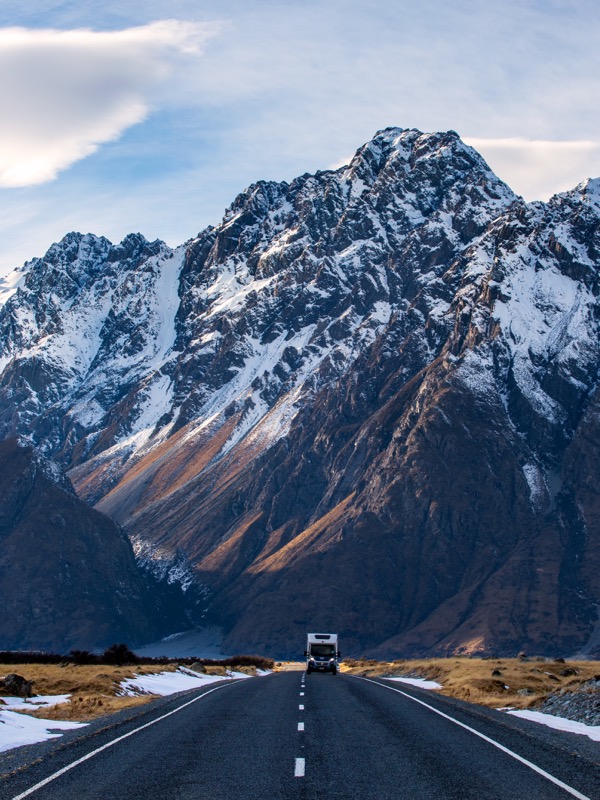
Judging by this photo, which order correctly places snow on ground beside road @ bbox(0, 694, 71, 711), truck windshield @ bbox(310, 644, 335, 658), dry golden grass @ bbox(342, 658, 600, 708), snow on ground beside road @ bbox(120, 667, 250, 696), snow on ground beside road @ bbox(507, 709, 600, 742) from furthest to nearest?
truck windshield @ bbox(310, 644, 335, 658) → snow on ground beside road @ bbox(120, 667, 250, 696) → dry golden grass @ bbox(342, 658, 600, 708) → snow on ground beside road @ bbox(0, 694, 71, 711) → snow on ground beside road @ bbox(507, 709, 600, 742)

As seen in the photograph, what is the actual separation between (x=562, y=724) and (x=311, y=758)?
14320 millimetres

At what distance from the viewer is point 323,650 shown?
93.6 meters

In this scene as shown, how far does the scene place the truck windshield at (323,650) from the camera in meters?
93.4

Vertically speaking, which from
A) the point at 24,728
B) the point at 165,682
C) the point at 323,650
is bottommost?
the point at 165,682

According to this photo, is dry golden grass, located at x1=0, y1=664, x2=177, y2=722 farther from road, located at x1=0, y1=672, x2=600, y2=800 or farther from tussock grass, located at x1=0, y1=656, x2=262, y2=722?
road, located at x1=0, y1=672, x2=600, y2=800

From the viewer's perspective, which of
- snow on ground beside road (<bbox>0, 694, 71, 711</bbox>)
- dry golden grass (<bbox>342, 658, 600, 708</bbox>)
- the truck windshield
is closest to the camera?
snow on ground beside road (<bbox>0, 694, 71, 711</bbox>)

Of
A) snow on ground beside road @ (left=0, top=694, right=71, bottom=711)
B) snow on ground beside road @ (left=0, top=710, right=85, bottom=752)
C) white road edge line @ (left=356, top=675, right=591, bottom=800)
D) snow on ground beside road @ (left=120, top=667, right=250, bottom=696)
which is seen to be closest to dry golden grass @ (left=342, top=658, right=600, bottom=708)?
white road edge line @ (left=356, top=675, right=591, bottom=800)

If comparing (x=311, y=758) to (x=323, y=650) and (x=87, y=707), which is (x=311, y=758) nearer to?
(x=87, y=707)

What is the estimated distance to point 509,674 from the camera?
68.9 meters

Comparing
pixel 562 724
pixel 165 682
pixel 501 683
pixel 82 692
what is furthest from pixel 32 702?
pixel 501 683

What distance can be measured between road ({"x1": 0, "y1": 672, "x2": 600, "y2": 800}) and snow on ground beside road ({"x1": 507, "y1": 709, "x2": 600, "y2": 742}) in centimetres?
97

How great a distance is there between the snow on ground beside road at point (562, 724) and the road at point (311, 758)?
0.97 meters

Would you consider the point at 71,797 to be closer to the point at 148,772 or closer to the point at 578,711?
the point at 148,772

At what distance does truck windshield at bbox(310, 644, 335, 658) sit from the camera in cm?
9344
